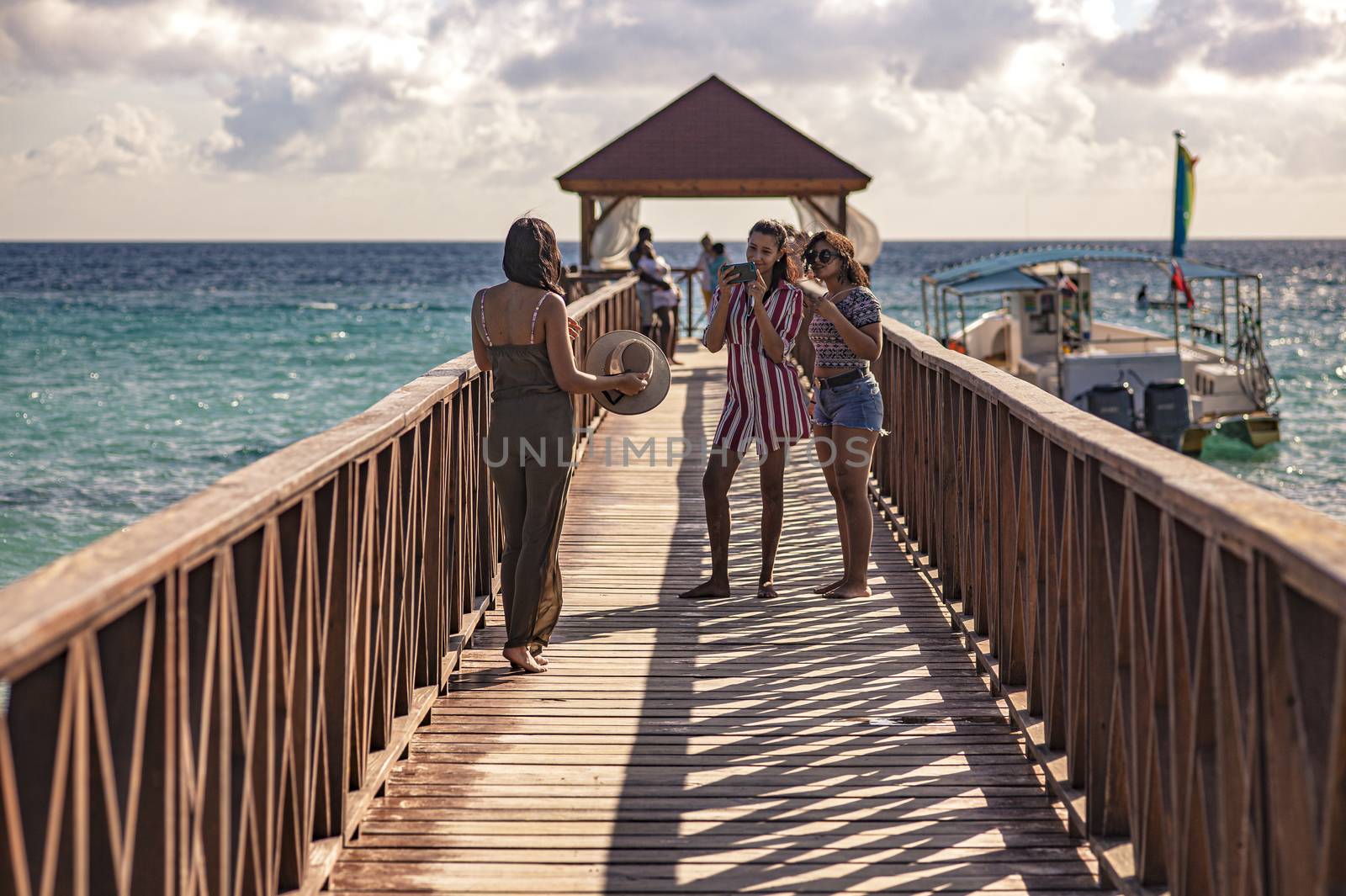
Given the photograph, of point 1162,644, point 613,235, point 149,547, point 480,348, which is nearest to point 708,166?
point 613,235

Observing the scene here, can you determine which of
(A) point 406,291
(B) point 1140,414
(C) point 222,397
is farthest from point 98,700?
(A) point 406,291

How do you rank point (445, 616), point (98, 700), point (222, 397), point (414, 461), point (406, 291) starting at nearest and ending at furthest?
point (98, 700) → point (414, 461) → point (445, 616) → point (222, 397) → point (406, 291)

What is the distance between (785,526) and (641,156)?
533 inches

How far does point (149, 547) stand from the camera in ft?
7.25

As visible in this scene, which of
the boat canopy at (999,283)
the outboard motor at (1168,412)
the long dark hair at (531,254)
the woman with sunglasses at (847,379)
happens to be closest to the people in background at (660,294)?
the boat canopy at (999,283)

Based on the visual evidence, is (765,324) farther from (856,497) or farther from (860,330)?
(856,497)

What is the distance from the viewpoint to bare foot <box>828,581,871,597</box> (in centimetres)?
630

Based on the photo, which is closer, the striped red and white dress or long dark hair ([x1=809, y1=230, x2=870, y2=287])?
long dark hair ([x1=809, y1=230, x2=870, y2=287])

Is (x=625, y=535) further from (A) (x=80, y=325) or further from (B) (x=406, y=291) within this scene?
(B) (x=406, y=291)

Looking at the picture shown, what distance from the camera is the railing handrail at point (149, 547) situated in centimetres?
180

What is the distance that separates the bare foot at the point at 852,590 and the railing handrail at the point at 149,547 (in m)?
3.08

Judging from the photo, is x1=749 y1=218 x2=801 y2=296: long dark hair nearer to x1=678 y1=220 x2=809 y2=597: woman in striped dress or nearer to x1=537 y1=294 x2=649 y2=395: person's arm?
x1=678 y1=220 x2=809 y2=597: woman in striped dress

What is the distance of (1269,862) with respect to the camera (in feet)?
7.70

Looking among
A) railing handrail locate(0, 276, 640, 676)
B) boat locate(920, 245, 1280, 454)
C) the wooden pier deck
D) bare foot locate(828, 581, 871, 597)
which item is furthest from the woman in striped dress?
boat locate(920, 245, 1280, 454)
